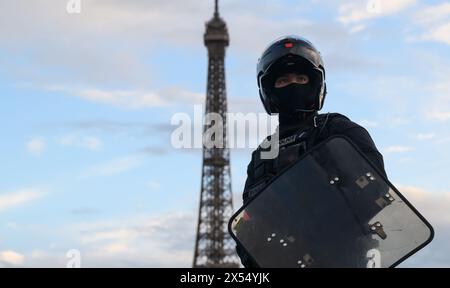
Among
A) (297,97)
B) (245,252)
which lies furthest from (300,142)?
(245,252)

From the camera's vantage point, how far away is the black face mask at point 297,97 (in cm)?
755

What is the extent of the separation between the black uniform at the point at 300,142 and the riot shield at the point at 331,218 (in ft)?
1.25

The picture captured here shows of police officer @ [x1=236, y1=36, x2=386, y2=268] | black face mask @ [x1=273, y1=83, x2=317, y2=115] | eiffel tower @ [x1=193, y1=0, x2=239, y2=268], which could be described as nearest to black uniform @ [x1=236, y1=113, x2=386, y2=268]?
police officer @ [x1=236, y1=36, x2=386, y2=268]

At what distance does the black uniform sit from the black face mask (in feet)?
0.39

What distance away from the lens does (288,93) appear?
7.58 m

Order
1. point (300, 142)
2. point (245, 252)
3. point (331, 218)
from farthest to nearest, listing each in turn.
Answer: point (300, 142) → point (245, 252) → point (331, 218)

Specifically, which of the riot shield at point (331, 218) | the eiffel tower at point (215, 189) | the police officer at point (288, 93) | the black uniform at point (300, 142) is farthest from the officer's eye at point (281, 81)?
the eiffel tower at point (215, 189)

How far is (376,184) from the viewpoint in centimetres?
566

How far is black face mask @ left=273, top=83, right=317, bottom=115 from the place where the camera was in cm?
755

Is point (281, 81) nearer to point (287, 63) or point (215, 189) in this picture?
point (287, 63)

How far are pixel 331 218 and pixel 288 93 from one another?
6.83 ft

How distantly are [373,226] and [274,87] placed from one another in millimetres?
2276
